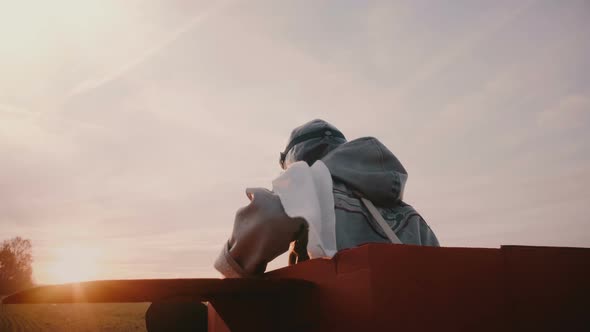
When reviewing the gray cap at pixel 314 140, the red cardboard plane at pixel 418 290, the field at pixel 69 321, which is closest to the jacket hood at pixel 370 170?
the gray cap at pixel 314 140

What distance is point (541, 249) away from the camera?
1.03 metres

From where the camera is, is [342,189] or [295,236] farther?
[342,189]

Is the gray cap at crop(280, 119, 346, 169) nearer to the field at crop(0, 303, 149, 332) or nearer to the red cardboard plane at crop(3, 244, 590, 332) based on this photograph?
the red cardboard plane at crop(3, 244, 590, 332)

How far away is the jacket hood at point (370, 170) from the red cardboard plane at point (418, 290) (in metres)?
0.87

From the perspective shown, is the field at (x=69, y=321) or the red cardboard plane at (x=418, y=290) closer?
the red cardboard plane at (x=418, y=290)

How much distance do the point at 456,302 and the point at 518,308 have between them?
0.20 metres

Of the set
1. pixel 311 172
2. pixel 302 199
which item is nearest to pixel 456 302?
pixel 302 199

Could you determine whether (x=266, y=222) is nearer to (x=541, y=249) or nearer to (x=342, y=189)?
(x=342, y=189)

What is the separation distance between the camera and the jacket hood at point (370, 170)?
6.35ft

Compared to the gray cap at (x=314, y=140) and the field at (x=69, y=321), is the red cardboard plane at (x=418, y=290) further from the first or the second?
the field at (x=69, y=321)

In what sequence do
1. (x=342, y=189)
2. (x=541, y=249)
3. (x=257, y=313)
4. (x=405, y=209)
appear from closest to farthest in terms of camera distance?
(x=541, y=249), (x=257, y=313), (x=342, y=189), (x=405, y=209)

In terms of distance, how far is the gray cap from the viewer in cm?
246

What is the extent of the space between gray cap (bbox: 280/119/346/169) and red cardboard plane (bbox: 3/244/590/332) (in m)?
1.37

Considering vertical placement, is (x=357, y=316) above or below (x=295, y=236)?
below
